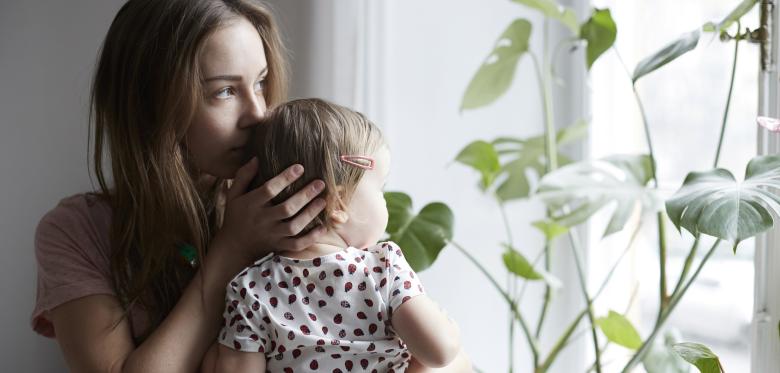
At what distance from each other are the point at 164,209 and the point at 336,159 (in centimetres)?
31

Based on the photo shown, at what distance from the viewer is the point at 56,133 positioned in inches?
62.0

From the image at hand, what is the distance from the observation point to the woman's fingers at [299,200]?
102 cm

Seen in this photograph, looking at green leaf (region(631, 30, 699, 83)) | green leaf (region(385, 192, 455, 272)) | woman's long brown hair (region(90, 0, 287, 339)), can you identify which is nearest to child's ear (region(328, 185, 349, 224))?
woman's long brown hair (region(90, 0, 287, 339))

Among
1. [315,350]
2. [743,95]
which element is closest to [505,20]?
[743,95]

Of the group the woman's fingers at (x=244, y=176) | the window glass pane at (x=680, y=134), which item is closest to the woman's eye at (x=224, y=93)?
the woman's fingers at (x=244, y=176)

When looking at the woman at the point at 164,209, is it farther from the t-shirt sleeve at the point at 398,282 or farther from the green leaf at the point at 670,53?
the green leaf at the point at 670,53

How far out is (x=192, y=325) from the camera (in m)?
1.09

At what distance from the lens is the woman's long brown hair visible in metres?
1.10

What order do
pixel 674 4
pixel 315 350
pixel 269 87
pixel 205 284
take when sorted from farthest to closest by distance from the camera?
pixel 674 4, pixel 269 87, pixel 205 284, pixel 315 350

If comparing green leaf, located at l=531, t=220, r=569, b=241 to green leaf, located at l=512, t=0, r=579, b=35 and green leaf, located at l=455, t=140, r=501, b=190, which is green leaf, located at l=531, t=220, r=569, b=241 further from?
green leaf, located at l=512, t=0, r=579, b=35

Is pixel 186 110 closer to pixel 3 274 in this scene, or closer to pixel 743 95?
pixel 3 274

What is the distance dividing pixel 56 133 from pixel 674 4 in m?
1.45

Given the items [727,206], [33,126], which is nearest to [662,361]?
[727,206]

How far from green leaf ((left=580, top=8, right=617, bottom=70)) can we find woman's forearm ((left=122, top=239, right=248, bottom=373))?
0.68 metres
